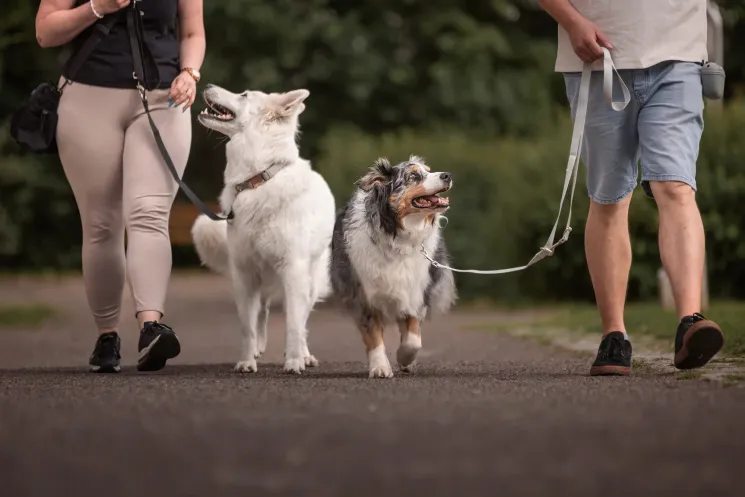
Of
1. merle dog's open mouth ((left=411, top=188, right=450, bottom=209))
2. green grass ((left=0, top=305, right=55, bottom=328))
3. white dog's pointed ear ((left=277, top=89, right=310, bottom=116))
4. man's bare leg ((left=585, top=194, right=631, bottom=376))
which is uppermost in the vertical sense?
white dog's pointed ear ((left=277, top=89, right=310, bottom=116))

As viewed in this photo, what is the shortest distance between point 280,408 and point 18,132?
2778 millimetres

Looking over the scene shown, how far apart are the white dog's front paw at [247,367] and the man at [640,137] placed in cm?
202

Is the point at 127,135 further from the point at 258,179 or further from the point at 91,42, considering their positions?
the point at 258,179

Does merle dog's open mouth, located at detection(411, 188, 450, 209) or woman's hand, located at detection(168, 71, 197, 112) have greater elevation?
woman's hand, located at detection(168, 71, 197, 112)

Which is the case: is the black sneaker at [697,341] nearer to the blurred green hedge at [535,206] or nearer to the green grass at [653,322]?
the green grass at [653,322]

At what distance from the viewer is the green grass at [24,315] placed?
14.2 m

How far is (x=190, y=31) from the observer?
26.1 feet

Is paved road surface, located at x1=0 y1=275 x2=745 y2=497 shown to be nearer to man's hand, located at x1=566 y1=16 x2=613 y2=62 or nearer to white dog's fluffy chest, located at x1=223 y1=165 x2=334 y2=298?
white dog's fluffy chest, located at x1=223 y1=165 x2=334 y2=298

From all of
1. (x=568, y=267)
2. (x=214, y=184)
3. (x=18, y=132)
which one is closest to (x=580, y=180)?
(x=568, y=267)

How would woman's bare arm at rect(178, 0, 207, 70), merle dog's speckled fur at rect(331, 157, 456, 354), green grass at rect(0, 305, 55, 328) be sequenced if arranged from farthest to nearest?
green grass at rect(0, 305, 55, 328) < woman's bare arm at rect(178, 0, 207, 70) < merle dog's speckled fur at rect(331, 157, 456, 354)

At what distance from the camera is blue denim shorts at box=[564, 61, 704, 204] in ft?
22.4

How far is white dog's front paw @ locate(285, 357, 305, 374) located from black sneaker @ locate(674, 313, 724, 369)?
2.22 m

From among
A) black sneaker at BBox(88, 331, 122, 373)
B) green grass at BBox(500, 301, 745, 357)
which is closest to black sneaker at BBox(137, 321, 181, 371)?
black sneaker at BBox(88, 331, 122, 373)

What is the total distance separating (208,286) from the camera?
70.7 feet
